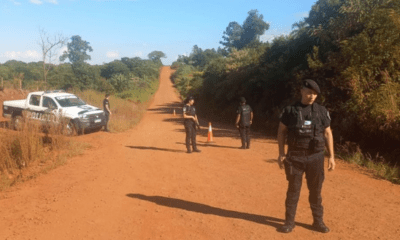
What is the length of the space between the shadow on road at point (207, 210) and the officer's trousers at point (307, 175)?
44 centimetres

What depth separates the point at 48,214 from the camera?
18.6ft

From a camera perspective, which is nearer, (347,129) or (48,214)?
(48,214)

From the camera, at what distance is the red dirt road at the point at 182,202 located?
4895mm

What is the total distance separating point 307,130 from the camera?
14.6ft

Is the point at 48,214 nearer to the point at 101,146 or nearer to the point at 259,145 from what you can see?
the point at 101,146

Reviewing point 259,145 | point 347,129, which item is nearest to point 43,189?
point 259,145

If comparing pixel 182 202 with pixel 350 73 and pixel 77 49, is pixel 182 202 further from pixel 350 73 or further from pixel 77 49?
pixel 77 49

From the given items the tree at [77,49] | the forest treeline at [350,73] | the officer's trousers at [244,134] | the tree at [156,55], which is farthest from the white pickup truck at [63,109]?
the tree at [156,55]

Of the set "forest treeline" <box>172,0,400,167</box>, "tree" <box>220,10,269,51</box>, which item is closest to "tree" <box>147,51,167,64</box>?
"tree" <box>220,10,269,51</box>

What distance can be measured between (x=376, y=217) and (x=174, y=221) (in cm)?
315

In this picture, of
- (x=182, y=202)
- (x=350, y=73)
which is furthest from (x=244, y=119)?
(x=182, y=202)

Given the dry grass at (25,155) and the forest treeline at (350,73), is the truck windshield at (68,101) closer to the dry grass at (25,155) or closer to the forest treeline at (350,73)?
the dry grass at (25,155)

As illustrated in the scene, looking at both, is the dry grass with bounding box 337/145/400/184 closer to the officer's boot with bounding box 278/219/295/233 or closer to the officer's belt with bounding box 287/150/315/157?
the officer's boot with bounding box 278/219/295/233

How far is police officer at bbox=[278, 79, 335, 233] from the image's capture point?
4.46 meters
